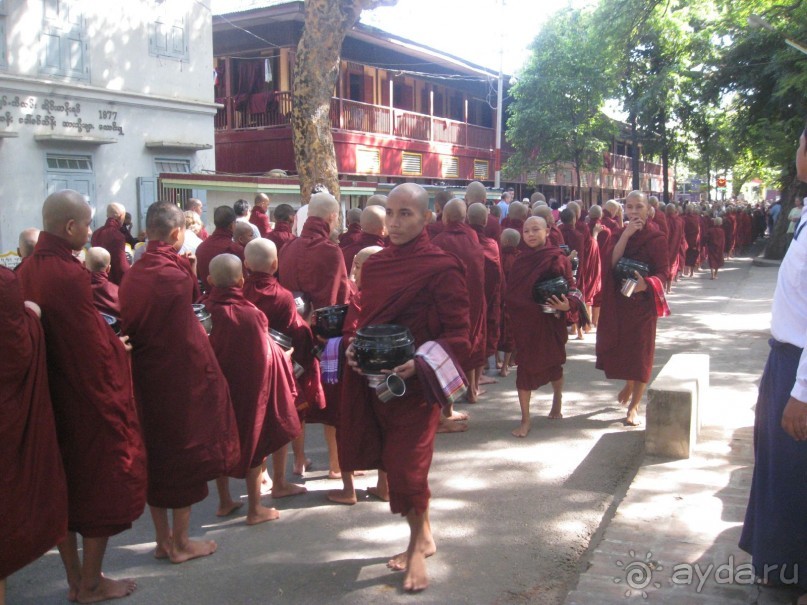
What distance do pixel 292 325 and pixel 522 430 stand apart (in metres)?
2.37

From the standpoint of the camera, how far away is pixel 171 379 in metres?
3.78

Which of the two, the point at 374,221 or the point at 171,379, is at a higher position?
the point at 374,221

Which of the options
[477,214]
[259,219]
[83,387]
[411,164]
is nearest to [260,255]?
[83,387]

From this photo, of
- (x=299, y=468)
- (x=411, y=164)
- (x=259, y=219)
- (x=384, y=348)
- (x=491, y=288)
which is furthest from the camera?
(x=411, y=164)

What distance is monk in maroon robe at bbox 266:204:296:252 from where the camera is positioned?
25.5ft

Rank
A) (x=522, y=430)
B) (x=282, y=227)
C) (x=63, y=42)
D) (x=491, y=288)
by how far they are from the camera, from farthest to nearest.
Answer: (x=63, y=42), (x=282, y=227), (x=491, y=288), (x=522, y=430)

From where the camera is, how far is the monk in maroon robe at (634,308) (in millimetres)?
6227

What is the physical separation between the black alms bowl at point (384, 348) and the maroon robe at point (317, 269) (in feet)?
5.81

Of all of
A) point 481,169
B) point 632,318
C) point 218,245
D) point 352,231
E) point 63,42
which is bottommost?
point 632,318

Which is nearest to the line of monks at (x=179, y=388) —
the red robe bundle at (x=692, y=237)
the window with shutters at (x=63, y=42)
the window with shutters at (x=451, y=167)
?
the window with shutters at (x=63, y=42)

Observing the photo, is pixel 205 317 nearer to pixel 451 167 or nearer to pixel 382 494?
pixel 382 494

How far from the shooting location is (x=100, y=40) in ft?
47.6

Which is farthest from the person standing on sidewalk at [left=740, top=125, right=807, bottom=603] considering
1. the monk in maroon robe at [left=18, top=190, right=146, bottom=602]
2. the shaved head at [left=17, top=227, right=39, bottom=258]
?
the shaved head at [left=17, top=227, right=39, bottom=258]

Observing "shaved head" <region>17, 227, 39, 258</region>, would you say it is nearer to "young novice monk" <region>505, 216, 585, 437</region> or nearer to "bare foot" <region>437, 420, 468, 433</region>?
"bare foot" <region>437, 420, 468, 433</region>
